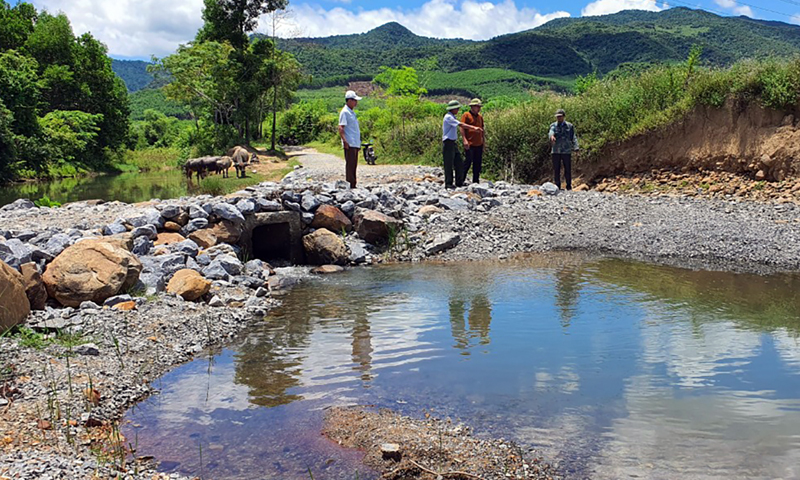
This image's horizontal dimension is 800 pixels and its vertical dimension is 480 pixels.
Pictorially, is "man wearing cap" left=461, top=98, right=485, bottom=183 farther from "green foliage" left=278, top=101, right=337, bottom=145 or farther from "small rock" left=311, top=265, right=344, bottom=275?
"green foliage" left=278, top=101, right=337, bottom=145

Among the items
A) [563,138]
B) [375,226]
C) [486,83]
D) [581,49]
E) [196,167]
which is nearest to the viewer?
[375,226]

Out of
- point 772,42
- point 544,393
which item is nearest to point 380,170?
point 544,393

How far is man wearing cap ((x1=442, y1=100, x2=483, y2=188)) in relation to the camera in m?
12.5

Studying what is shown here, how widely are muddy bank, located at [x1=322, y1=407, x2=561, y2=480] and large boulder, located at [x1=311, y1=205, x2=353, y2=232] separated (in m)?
6.47

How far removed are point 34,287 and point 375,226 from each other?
548cm

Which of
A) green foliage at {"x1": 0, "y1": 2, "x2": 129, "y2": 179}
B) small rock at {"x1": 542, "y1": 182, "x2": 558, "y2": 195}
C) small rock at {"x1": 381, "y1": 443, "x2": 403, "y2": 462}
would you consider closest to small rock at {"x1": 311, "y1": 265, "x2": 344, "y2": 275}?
small rock at {"x1": 542, "y1": 182, "x2": 558, "y2": 195}

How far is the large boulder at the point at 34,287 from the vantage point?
608cm

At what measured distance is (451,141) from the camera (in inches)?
499

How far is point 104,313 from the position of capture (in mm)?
6211

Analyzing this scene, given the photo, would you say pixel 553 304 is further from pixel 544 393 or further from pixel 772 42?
pixel 772 42

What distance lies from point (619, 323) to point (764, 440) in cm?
253

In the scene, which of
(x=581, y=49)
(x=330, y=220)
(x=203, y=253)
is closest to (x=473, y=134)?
(x=330, y=220)

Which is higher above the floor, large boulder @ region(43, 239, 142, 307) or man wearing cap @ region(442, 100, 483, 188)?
man wearing cap @ region(442, 100, 483, 188)

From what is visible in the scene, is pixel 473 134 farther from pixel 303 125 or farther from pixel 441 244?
pixel 303 125
